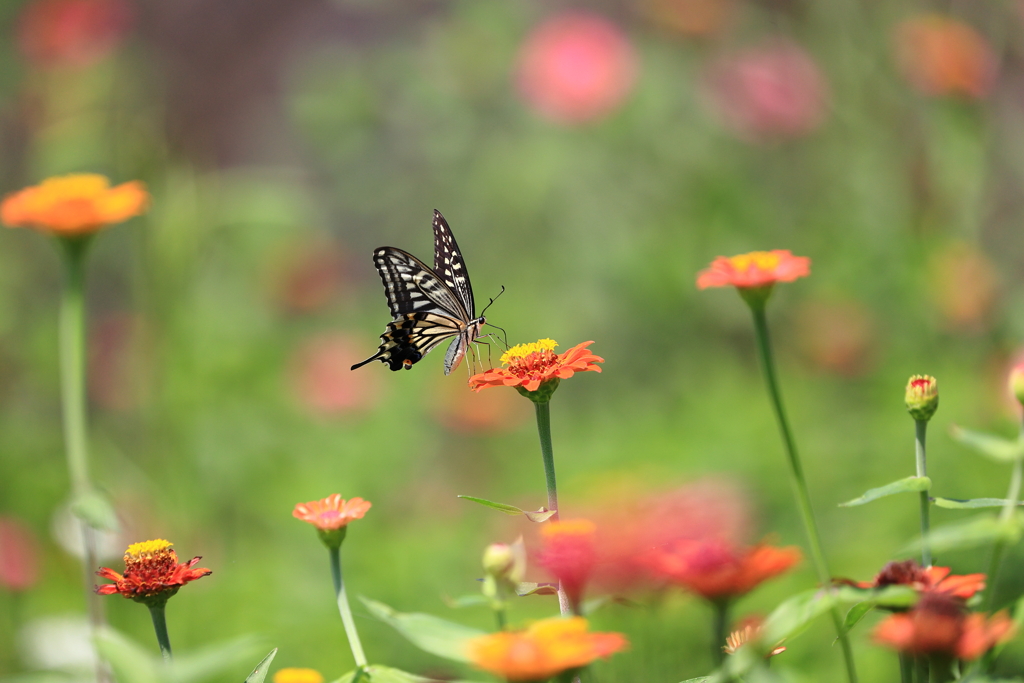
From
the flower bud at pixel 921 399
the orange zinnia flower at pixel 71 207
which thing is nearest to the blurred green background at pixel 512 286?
the orange zinnia flower at pixel 71 207

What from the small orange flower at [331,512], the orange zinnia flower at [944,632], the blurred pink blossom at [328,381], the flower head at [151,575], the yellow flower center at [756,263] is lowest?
the orange zinnia flower at [944,632]

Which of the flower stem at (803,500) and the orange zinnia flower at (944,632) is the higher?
the flower stem at (803,500)

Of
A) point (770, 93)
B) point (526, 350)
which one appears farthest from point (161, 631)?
point (770, 93)

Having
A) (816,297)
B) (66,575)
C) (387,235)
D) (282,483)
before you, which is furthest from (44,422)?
(816,297)

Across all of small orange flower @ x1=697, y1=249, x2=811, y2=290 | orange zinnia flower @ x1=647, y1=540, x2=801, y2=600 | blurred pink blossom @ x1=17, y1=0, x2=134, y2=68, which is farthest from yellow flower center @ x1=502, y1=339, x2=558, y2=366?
blurred pink blossom @ x1=17, y1=0, x2=134, y2=68

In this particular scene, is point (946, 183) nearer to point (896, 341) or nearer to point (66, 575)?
point (896, 341)

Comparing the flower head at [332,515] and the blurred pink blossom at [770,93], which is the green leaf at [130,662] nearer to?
the flower head at [332,515]

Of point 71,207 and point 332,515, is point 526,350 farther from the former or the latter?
point 71,207

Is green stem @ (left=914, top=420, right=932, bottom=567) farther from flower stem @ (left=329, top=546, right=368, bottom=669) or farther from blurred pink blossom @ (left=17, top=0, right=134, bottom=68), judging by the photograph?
blurred pink blossom @ (left=17, top=0, right=134, bottom=68)
